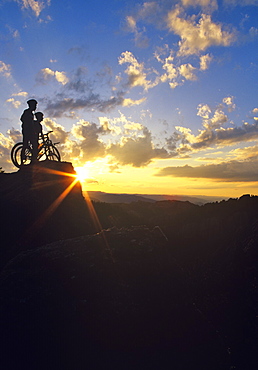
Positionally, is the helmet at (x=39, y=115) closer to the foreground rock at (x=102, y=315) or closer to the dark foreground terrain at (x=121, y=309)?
the dark foreground terrain at (x=121, y=309)

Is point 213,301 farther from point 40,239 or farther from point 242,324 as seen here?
point 40,239

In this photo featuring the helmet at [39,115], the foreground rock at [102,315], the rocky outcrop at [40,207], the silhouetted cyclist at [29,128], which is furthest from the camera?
the helmet at [39,115]

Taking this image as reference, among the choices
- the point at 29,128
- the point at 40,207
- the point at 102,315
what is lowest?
the point at 102,315

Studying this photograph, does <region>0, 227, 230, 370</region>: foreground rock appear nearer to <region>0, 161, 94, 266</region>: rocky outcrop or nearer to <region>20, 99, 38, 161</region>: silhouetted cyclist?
<region>0, 161, 94, 266</region>: rocky outcrop

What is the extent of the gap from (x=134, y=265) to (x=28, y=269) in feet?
7.27

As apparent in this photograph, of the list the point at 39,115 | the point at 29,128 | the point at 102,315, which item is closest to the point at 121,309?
the point at 102,315

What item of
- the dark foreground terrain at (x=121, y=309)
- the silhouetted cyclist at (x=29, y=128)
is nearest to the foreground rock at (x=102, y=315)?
the dark foreground terrain at (x=121, y=309)

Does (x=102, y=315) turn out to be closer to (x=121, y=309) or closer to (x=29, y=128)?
(x=121, y=309)

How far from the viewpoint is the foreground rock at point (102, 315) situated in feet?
11.1

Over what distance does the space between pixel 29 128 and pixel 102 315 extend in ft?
44.2

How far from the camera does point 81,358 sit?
3.35 m

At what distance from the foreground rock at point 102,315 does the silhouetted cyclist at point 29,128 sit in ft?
36.6

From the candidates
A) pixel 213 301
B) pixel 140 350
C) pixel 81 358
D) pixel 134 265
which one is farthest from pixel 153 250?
pixel 213 301

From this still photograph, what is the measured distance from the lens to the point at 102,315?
12.7 ft
